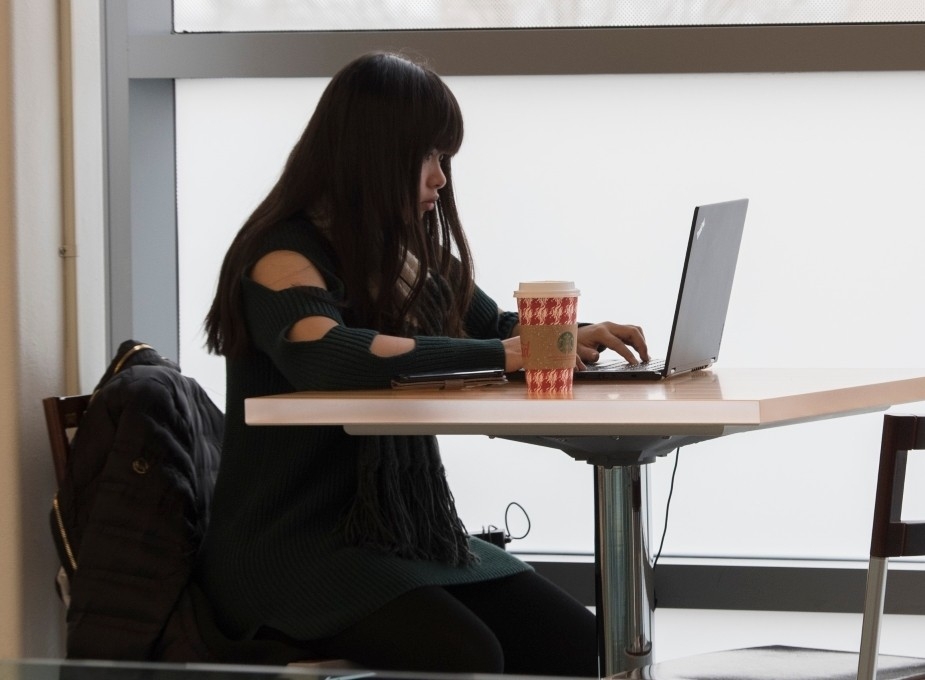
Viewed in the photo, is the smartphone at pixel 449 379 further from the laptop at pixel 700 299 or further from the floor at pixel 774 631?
the floor at pixel 774 631

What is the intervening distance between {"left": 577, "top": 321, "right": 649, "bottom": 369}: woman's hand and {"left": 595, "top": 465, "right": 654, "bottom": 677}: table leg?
18 cm

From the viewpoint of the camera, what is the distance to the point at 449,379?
1.48m

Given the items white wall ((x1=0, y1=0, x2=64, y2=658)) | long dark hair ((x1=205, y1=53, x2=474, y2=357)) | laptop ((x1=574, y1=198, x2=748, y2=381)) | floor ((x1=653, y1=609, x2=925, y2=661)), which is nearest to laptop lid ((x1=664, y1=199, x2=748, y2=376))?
laptop ((x1=574, y1=198, x2=748, y2=381))

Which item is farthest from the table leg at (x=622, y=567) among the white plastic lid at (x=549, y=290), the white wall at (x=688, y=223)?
the white wall at (x=688, y=223)

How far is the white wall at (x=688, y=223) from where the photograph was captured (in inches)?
95.7

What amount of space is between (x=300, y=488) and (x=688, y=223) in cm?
120

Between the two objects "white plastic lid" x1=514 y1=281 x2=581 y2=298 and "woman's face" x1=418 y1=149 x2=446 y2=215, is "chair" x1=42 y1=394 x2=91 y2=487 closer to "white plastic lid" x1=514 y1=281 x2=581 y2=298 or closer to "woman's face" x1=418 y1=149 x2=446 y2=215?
"woman's face" x1=418 y1=149 x2=446 y2=215

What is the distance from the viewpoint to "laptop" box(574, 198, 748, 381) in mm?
1536

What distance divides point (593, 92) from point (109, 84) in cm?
101

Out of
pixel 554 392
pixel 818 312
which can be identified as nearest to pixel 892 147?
pixel 818 312

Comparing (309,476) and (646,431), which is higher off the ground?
(646,431)

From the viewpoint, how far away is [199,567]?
5.60ft

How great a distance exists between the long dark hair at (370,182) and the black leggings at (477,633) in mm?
402

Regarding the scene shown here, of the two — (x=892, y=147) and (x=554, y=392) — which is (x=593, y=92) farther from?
(x=554, y=392)
